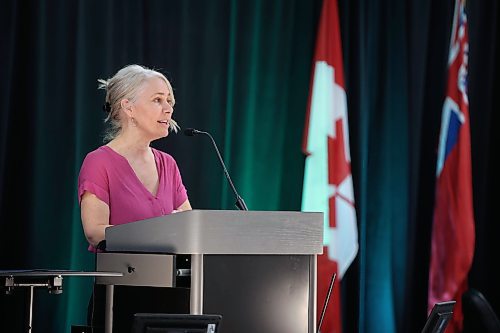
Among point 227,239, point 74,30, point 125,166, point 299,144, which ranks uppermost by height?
point 74,30

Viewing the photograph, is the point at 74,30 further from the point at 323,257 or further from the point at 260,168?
the point at 323,257

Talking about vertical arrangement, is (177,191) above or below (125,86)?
below

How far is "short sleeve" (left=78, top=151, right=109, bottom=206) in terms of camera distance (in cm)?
263

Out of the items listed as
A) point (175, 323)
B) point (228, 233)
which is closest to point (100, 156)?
point (228, 233)

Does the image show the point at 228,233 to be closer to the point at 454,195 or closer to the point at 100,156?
the point at 100,156

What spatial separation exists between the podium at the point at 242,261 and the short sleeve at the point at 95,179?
33 cm

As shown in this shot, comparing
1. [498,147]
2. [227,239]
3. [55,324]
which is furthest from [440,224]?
[227,239]

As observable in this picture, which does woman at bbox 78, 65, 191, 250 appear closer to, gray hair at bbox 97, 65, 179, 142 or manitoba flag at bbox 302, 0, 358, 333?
gray hair at bbox 97, 65, 179, 142

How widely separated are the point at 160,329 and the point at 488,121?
4002 mm

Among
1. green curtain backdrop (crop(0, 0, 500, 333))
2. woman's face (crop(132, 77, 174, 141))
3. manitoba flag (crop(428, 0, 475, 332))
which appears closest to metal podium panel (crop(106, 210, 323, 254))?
woman's face (crop(132, 77, 174, 141))

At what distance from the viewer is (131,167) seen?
272 cm

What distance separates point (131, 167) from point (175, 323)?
97 cm

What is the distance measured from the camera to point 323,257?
4.75 meters

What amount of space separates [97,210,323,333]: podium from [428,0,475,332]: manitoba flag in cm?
290
